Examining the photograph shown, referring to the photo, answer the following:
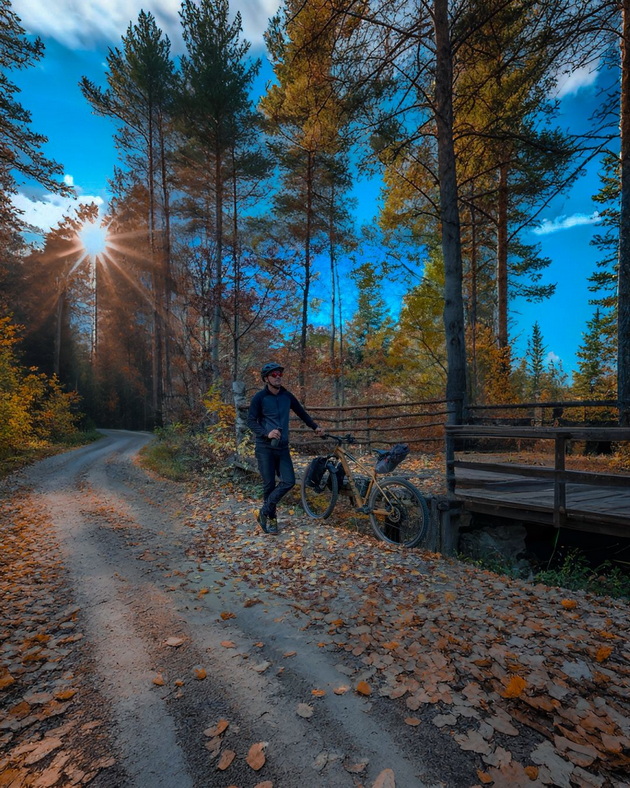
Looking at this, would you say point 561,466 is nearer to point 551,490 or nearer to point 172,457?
point 551,490

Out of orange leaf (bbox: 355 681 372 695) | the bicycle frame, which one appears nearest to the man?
the bicycle frame

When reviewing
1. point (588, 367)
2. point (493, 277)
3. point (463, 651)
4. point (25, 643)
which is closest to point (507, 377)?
point (493, 277)

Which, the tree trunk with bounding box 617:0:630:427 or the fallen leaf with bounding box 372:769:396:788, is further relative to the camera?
the tree trunk with bounding box 617:0:630:427

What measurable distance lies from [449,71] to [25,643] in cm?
1090

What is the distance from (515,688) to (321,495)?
4840mm

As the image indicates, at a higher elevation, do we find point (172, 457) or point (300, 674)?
point (172, 457)

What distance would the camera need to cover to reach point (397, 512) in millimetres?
5406

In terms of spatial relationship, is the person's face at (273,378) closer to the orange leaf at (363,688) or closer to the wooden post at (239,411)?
the orange leaf at (363,688)

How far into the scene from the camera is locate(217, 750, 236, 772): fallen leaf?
1863 millimetres

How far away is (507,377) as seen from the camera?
1331 centimetres

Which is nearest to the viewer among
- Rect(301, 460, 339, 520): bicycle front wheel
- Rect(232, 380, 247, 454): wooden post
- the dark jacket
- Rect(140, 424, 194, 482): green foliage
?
the dark jacket

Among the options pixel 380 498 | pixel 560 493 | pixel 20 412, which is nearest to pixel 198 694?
pixel 380 498

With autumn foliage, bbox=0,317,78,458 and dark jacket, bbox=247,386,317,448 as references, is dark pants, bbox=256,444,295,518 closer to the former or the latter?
dark jacket, bbox=247,386,317,448

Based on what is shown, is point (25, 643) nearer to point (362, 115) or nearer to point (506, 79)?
point (362, 115)
